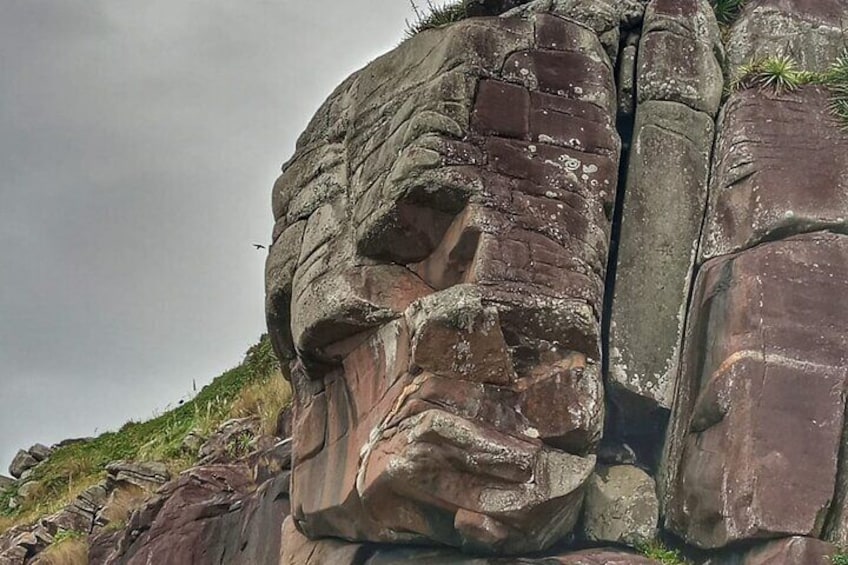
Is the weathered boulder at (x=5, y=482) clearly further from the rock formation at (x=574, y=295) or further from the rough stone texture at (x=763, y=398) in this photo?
the rough stone texture at (x=763, y=398)

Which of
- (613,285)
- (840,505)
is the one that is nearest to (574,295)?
(613,285)

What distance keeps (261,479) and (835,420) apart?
26.2ft

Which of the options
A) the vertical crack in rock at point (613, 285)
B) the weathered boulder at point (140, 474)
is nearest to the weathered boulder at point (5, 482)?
the weathered boulder at point (140, 474)

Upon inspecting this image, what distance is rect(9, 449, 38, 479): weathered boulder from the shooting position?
3409 cm

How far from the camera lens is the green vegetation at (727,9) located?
13.6m

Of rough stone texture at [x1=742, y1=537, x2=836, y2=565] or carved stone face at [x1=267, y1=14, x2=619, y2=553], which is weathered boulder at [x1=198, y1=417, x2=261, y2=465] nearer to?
carved stone face at [x1=267, y1=14, x2=619, y2=553]

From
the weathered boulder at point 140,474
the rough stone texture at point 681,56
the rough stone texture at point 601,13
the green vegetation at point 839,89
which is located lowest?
the weathered boulder at point 140,474

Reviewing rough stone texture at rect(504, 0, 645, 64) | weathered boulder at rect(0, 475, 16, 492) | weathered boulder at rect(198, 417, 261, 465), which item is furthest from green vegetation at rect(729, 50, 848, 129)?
weathered boulder at rect(0, 475, 16, 492)

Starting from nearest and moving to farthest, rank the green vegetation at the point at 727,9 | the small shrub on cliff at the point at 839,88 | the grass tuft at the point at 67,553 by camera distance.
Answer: the small shrub on cliff at the point at 839,88, the green vegetation at the point at 727,9, the grass tuft at the point at 67,553

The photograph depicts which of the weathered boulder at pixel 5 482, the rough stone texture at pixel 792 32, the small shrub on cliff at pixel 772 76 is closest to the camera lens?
the small shrub on cliff at pixel 772 76

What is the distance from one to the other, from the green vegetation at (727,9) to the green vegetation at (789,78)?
1.20 meters

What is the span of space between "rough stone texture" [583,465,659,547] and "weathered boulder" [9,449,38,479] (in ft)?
85.0

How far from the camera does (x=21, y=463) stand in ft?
113

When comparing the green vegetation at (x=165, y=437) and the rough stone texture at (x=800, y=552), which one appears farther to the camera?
the green vegetation at (x=165, y=437)
